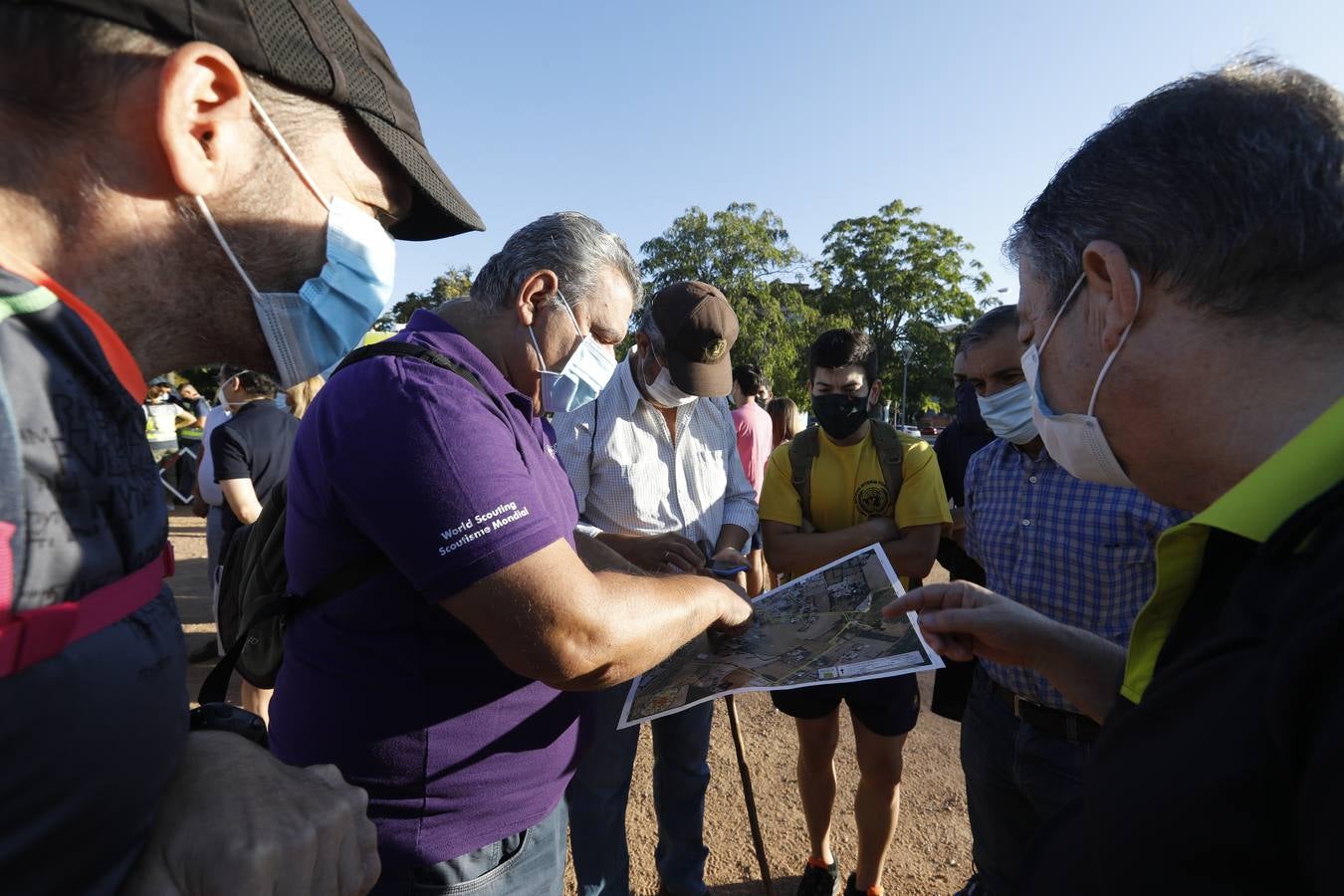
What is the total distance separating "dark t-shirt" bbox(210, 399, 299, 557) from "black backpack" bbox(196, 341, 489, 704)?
2.08 m

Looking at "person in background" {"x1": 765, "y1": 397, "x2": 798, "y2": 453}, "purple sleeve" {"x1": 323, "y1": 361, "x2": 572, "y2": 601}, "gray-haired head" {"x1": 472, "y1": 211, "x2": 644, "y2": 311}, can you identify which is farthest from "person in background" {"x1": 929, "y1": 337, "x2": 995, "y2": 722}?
"person in background" {"x1": 765, "y1": 397, "x2": 798, "y2": 453}

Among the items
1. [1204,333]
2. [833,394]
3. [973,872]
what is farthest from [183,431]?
[1204,333]

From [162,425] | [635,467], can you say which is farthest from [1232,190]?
[162,425]

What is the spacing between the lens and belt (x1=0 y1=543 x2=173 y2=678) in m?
0.56

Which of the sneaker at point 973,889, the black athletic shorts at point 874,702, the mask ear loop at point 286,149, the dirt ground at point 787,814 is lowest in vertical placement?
the dirt ground at point 787,814

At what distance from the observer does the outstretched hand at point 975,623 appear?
172 cm

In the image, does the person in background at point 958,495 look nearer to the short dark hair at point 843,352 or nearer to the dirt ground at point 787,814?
the short dark hair at point 843,352

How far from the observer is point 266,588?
6.16 ft

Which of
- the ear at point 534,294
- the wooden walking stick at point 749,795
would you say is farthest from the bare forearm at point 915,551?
the ear at point 534,294

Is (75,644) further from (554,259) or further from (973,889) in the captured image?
(973,889)

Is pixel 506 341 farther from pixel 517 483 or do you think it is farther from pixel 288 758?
pixel 288 758

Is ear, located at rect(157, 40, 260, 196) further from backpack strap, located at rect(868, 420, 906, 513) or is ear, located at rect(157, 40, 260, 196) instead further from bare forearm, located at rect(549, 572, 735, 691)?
backpack strap, located at rect(868, 420, 906, 513)

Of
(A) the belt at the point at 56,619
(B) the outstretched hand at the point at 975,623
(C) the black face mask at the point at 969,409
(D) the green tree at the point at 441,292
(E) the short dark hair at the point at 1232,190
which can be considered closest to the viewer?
(A) the belt at the point at 56,619

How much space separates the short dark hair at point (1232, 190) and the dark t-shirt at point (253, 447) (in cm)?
406
